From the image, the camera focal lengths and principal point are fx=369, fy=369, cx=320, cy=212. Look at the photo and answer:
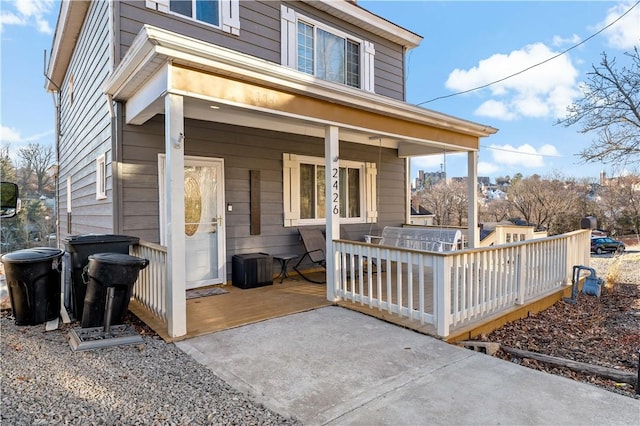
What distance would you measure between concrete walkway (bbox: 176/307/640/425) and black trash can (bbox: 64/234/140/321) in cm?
148

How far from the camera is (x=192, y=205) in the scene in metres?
5.29

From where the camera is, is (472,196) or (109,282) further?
(472,196)

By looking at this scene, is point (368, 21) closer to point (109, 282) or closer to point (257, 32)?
point (257, 32)

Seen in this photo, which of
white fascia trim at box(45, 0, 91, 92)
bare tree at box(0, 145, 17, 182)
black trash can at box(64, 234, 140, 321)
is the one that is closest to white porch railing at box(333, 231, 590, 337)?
black trash can at box(64, 234, 140, 321)

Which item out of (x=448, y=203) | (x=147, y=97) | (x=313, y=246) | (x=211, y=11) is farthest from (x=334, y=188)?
(x=448, y=203)

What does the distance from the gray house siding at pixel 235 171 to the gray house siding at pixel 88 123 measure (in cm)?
36

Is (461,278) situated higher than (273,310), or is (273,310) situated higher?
(461,278)

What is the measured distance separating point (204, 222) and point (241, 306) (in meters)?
1.59

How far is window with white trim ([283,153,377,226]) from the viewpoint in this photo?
629cm

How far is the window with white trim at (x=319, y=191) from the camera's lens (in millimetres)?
6289

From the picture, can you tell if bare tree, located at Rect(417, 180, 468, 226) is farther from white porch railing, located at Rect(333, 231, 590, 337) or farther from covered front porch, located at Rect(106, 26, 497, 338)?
white porch railing, located at Rect(333, 231, 590, 337)

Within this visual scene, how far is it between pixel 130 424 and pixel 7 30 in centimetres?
1408

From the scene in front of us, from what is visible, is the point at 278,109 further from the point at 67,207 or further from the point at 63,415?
the point at 67,207

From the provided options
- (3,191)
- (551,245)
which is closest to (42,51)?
(3,191)
